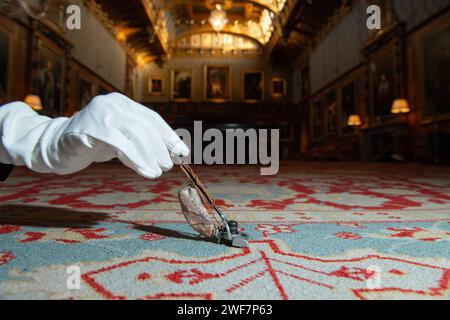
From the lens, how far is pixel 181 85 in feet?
60.6

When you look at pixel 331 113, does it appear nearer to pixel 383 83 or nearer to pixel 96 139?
pixel 383 83

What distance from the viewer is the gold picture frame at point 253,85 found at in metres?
18.4

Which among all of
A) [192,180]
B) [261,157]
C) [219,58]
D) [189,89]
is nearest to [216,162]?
[261,157]

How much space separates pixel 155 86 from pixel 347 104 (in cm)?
1155

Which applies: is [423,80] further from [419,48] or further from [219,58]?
[219,58]

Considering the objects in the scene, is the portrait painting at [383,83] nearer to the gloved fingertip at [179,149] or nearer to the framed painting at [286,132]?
the framed painting at [286,132]

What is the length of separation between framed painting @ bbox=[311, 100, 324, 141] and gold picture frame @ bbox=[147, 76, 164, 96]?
9.07 metres

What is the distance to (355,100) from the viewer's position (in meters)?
11.2

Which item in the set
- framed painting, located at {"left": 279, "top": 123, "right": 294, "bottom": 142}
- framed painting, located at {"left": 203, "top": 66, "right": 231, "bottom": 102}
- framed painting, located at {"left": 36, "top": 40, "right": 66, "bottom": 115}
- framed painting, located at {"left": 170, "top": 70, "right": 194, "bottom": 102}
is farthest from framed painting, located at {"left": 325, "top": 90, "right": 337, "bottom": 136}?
framed painting, located at {"left": 36, "top": 40, "right": 66, "bottom": 115}

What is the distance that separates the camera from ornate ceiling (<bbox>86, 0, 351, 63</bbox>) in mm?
12629

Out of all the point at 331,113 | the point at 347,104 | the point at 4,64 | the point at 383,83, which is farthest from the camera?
the point at 331,113

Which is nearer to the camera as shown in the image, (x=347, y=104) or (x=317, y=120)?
(x=347, y=104)

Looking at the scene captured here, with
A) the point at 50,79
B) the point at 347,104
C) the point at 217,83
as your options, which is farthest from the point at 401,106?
the point at 217,83
